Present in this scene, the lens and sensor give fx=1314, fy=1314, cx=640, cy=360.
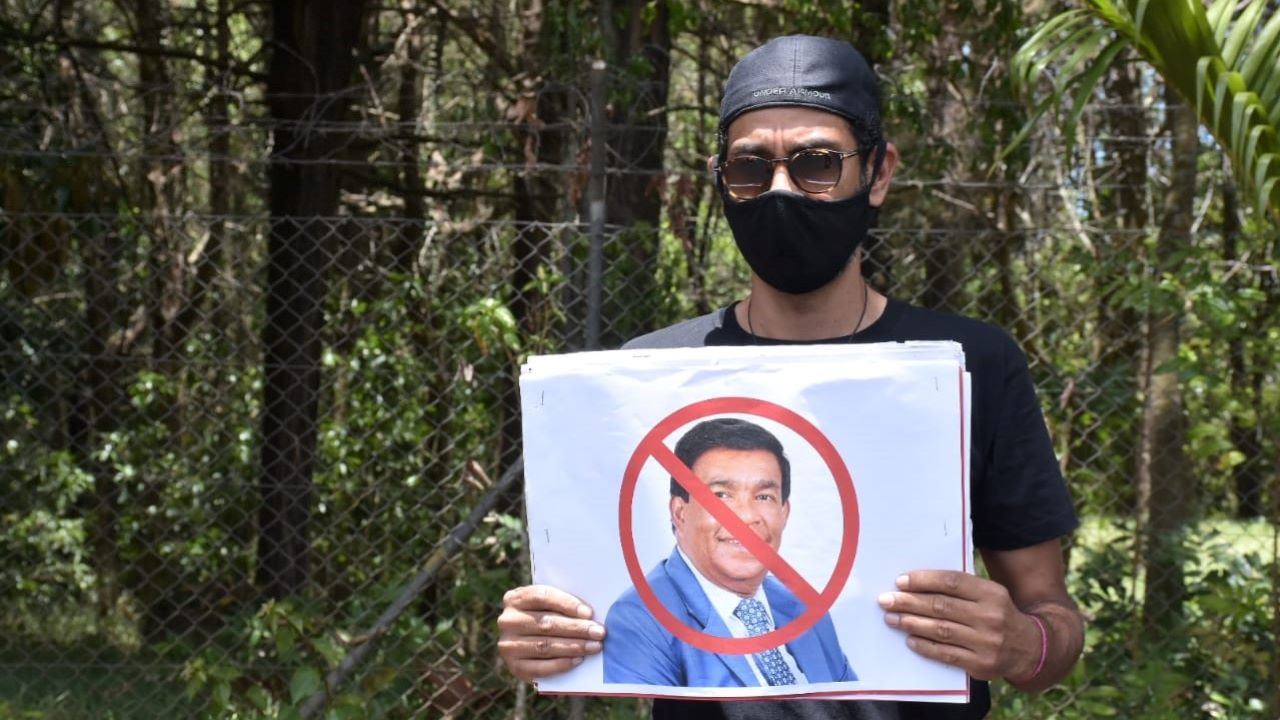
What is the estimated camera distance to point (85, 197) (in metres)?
6.20

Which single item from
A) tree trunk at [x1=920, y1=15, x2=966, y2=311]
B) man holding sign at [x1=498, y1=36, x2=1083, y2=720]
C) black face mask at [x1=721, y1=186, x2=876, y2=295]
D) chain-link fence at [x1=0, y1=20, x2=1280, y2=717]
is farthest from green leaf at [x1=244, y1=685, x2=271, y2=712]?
tree trunk at [x1=920, y1=15, x2=966, y2=311]

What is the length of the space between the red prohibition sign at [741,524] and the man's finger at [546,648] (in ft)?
0.33

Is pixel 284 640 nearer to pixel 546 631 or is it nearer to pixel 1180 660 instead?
pixel 546 631

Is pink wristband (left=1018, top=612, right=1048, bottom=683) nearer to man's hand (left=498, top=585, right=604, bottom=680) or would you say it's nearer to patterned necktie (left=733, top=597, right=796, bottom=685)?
patterned necktie (left=733, top=597, right=796, bottom=685)

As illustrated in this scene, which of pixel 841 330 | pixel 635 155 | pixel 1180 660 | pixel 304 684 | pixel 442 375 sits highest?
pixel 635 155

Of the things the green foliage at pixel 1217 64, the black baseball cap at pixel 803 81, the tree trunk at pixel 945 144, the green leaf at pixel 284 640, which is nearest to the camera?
the black baseball cap at pixel 803 81

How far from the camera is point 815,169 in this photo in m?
1.88

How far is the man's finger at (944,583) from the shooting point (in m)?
1.60

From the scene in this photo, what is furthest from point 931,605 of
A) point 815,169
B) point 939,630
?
point 815,169

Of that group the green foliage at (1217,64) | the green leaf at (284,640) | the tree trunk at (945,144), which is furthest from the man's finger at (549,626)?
the tree trunk at (945,144)

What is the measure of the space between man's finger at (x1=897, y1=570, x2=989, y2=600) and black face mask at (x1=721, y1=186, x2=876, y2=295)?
1.62ft

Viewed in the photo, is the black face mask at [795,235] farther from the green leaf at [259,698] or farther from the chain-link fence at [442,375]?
the green leaf at [259,698]

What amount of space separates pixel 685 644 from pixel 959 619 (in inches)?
13.9

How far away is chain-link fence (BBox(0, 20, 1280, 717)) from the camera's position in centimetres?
443
